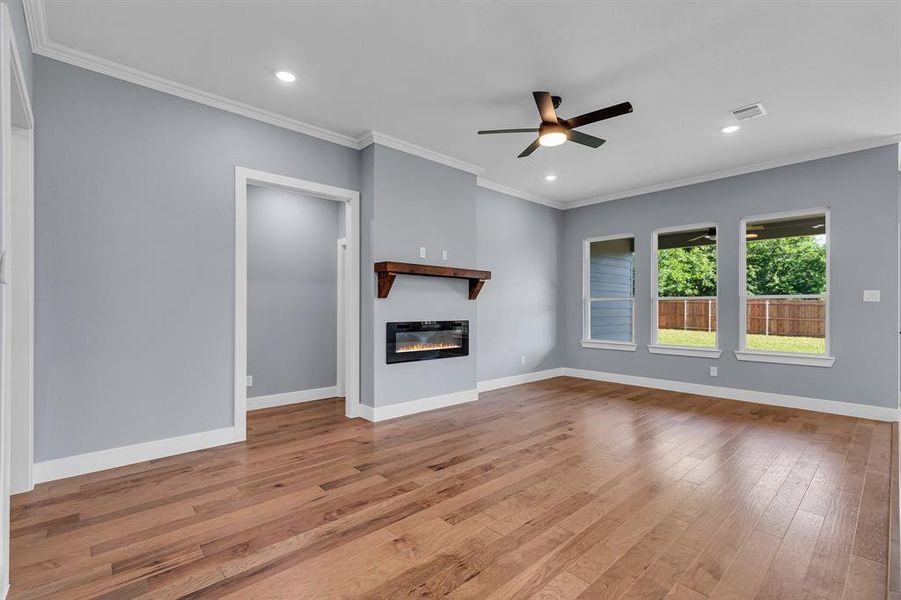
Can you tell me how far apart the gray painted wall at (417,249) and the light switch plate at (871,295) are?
4221 millimetres

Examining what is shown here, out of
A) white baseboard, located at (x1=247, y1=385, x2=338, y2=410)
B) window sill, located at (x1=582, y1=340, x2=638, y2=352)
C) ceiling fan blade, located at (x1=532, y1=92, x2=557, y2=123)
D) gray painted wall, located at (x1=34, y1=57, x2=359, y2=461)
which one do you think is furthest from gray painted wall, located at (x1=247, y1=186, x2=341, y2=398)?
window sill, located at (x1=582, y1=340, x2=638, y2=352)

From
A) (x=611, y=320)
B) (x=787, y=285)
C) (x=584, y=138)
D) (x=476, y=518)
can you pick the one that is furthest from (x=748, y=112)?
(x=476, y=518)

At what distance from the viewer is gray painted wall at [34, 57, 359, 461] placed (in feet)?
9.42

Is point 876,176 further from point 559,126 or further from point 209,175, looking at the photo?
point 209,175

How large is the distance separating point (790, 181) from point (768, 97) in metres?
2.07

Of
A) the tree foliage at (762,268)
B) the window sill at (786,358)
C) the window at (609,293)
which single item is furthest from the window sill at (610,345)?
the window sill at (786,358)

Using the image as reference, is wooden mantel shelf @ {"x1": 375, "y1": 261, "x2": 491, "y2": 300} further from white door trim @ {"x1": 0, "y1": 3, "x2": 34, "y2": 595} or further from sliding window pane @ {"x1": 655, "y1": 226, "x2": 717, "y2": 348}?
sliding window pane @ {"x1": 655, "y1": 226, "x2": 717, "y2": 348}

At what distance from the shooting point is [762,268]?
5293 mm

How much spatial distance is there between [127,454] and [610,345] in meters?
6.04

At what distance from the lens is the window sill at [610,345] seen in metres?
6.43

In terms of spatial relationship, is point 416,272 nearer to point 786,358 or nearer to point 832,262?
point 786,358

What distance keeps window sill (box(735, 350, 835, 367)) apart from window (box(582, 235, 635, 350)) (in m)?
1.44

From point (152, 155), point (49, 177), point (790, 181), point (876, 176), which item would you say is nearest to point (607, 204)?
point (790, 181)

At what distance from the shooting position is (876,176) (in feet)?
14.8
